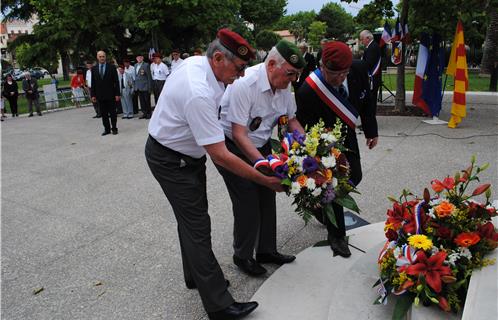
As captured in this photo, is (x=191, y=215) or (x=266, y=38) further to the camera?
(x=266, y=38)

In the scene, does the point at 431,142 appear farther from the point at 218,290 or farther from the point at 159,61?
the point at 159,61

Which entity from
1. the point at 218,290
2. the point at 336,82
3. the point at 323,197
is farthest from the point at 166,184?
the point at 336,82

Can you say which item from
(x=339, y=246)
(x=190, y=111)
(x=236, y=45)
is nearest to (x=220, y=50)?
(x=236, y=45)

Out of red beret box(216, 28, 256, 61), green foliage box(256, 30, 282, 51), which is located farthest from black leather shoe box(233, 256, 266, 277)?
green foliage box(256, 30, 282, 51)

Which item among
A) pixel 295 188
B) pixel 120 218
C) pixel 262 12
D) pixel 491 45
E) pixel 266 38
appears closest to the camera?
pixel 295 188

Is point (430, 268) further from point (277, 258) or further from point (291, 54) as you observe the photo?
point (291, 54)

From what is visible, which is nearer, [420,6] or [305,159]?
[305,159]

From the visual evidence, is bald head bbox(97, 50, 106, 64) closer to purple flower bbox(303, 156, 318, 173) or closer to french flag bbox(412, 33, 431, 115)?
french flag bbox(412, 33, 431, 115)

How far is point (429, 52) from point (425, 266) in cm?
783

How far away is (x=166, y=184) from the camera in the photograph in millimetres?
2709

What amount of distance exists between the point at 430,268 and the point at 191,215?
1418 mm

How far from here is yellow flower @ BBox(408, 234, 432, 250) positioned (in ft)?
7.86

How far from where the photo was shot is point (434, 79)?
914 centimetres

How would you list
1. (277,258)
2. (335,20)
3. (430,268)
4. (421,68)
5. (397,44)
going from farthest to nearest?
(335,20), (397,44), (421,68), (277,258), (430,268)
